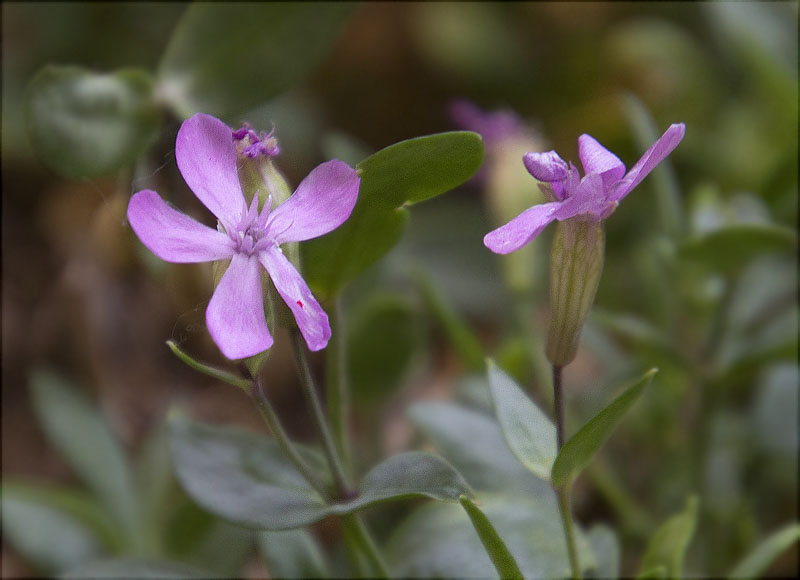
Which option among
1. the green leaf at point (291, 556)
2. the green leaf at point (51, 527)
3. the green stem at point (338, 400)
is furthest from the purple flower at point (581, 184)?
the green leaf at point (51, 527)

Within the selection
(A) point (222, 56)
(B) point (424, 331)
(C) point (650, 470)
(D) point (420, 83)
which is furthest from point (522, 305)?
(D) point (420, 83)

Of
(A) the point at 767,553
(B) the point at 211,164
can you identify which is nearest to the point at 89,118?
(B) the point at 211,164

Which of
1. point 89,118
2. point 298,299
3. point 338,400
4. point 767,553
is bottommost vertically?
point 767,553

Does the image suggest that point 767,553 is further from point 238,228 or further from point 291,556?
point 238,228

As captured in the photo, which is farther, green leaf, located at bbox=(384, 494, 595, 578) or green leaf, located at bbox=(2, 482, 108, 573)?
green leaf, located at bbox=(2, 482, 108, 573)

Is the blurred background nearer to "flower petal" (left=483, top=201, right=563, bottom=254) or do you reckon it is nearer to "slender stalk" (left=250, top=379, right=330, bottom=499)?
"slender stalk" (left=250, top=379, right=330, bottom=499)

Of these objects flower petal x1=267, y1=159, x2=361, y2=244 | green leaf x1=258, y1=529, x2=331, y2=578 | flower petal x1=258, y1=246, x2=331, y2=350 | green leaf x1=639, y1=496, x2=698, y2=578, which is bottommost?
green leaf x1=639, y1=496, x2=698, y2=578

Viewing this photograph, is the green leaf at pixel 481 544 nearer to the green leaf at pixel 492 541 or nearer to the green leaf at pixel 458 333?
the green leaf at pixel 492 541

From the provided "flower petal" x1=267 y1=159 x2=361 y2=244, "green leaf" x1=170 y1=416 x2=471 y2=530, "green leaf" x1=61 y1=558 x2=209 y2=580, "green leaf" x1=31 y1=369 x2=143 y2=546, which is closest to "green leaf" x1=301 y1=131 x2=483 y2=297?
"flower petal" x1=267 y1=159 x2=361 y2=244

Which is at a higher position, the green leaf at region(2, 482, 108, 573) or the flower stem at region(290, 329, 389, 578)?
the flower stem at region(290, 329, 389, 578)
